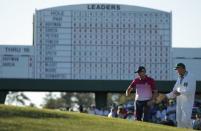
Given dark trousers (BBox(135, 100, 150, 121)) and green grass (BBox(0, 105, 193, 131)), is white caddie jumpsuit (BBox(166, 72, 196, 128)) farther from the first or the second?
dark trousers (BBox(135, 100, 150, 121))

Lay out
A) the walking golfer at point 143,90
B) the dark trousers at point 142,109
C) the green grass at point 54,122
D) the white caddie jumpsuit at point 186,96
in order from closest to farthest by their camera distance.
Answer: the green grass at point 54,122 → the white caddie jumpsuit at point 186,96 → the walking golfer at point 143,90 → the dark trousers at point 142,109

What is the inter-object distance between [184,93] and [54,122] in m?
3.14

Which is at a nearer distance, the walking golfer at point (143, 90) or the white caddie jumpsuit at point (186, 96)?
the white caddie jumpsuit at point (186, 96)

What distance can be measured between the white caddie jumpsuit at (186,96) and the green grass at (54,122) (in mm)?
1391

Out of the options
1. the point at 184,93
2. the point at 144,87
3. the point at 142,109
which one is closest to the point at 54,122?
the point at 184,93

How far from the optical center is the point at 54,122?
12.9 meters

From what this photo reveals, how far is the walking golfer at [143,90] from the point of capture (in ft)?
54.3

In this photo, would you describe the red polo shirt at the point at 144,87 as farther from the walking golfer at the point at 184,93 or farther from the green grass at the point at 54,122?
the green grass at the point at 54,122

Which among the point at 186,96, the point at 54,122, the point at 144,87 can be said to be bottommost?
the point at 54,122

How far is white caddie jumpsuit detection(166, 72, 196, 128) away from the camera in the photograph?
14656mm

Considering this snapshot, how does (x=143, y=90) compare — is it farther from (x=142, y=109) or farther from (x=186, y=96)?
(x=186, y=96)

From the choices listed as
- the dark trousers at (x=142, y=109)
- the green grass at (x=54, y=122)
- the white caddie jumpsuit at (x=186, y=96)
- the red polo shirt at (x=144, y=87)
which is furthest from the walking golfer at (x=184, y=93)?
the dark trousers at (x=142, y=109)

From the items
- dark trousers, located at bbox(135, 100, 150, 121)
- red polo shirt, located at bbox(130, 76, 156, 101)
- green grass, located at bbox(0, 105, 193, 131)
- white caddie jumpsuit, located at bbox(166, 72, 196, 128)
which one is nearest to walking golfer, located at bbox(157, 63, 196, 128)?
white caddie jumpsuit, located at bbox(166, 72, 196, 128)

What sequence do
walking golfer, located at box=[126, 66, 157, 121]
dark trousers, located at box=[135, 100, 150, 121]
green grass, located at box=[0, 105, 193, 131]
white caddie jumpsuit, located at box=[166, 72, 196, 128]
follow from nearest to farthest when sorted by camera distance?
green grass, located at box=[0, 105, 193, 131] → white caddie jumpsuit, located at box=[166, 72, 196, 128] → walking golfer, located at box=[126, 66, 157, 121] → dark trousers, located at box=[135, 100, 150, 121]
